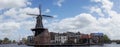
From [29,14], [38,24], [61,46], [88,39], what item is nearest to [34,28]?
[38,24]

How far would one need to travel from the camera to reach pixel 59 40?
648 ft

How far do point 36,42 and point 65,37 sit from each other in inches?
3139

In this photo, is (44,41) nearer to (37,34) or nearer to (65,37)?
(37,34)

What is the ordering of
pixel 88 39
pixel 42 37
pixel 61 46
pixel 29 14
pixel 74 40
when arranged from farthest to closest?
1. pixel 74 40
2. pixel 88 39
3. pixel 61 46
4. pixel 29 14
5. pixel 42 37

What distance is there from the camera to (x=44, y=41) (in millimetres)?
116875

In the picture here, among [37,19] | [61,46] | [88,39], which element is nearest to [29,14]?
[37,19]

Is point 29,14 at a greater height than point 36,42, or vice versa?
point 29,14

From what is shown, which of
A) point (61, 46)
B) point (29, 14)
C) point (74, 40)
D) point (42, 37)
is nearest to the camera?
point (42, 37)

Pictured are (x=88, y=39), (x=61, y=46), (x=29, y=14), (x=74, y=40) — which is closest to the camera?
(x=29, y=14)

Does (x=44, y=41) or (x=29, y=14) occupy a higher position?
(x=29, y=14)

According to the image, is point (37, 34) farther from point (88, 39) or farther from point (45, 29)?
point (88, 39)

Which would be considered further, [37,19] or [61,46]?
[61,46]

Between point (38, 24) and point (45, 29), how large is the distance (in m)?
5.11

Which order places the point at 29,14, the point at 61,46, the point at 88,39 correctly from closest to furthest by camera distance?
the point at 29,14
the point at 61,46
the point at 88,39
